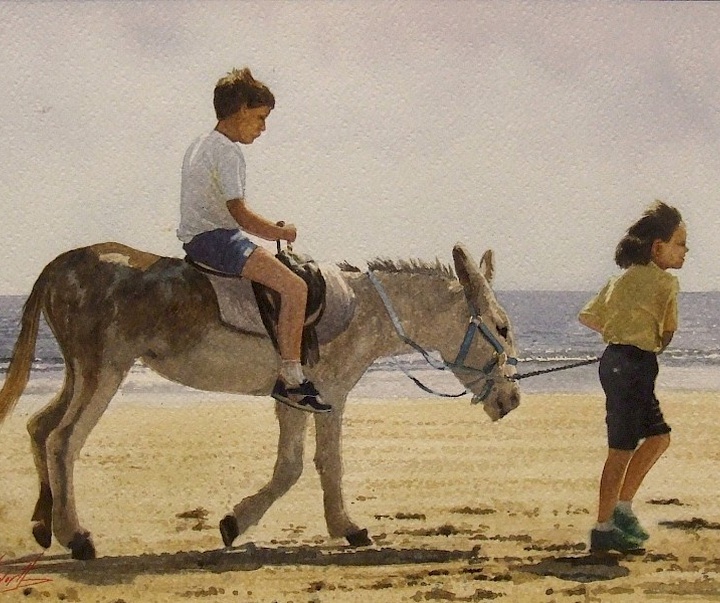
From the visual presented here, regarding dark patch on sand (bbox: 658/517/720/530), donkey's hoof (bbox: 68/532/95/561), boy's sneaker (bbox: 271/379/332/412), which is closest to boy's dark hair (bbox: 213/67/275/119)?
boy's sneaker (bbox: 271/379/332/412)

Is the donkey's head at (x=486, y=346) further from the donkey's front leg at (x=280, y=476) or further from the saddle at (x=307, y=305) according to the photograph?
the donkey's front leg at (x=280, y=476)

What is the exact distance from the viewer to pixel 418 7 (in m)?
5.73

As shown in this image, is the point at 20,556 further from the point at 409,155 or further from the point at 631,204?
the point at 631,204

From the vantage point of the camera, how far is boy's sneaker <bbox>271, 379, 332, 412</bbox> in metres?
4.82

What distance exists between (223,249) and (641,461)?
2.51m

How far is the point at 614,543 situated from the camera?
16.4 feet

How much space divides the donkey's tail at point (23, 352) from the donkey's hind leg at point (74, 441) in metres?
0.38

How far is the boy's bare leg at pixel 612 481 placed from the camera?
16.6 feet

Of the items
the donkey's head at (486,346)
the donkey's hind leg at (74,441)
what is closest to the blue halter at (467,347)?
the donkey's head at (486,346)

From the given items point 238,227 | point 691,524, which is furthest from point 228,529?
point 691,524

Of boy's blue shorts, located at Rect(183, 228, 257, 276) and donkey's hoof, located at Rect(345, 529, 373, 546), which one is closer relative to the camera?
boy's blue shorts, located at Rect(183, 228, 257, 276)

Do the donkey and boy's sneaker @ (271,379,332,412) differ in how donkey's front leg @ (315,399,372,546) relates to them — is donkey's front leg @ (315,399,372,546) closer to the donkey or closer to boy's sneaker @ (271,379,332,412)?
the donkey

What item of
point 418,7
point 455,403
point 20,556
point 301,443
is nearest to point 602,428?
point 455,403
